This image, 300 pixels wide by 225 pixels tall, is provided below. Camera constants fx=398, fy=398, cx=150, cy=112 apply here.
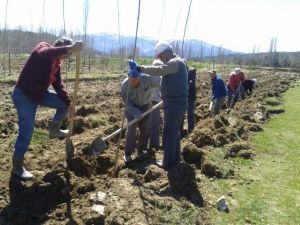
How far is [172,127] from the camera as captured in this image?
605 centimetres

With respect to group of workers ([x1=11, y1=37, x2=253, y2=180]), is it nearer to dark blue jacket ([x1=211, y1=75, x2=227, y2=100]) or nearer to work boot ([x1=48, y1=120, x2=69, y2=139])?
work boot ([x1=48, y1=120, x2=69, y2=139])

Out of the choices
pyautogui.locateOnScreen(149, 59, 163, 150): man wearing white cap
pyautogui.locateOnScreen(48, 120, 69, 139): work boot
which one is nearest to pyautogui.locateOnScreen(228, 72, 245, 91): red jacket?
pyautogui.locateOnScreen(149, 59, 163, 150): man wearing white cap

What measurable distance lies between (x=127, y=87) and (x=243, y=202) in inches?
98.9

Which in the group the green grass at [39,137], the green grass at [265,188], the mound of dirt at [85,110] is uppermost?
the mound of dirt at [85,110]

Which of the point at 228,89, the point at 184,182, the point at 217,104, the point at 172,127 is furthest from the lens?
the point at 228,89

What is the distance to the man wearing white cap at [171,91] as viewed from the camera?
5641 mm

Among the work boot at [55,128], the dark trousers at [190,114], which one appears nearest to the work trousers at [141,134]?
the work boot at [55,128]

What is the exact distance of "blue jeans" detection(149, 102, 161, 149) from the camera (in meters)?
7.39

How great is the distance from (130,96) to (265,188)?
269 centimetres

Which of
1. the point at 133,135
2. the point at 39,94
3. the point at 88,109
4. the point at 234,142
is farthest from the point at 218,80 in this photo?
the point at 39,94

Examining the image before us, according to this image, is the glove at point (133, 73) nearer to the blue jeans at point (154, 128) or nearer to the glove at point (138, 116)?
the glove at point (138, 116)

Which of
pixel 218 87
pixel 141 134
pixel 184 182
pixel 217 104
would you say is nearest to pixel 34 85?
pixel 184 182

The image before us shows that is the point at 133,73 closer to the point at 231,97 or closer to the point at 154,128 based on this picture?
the point at 154,128

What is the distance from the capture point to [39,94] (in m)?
5.20
